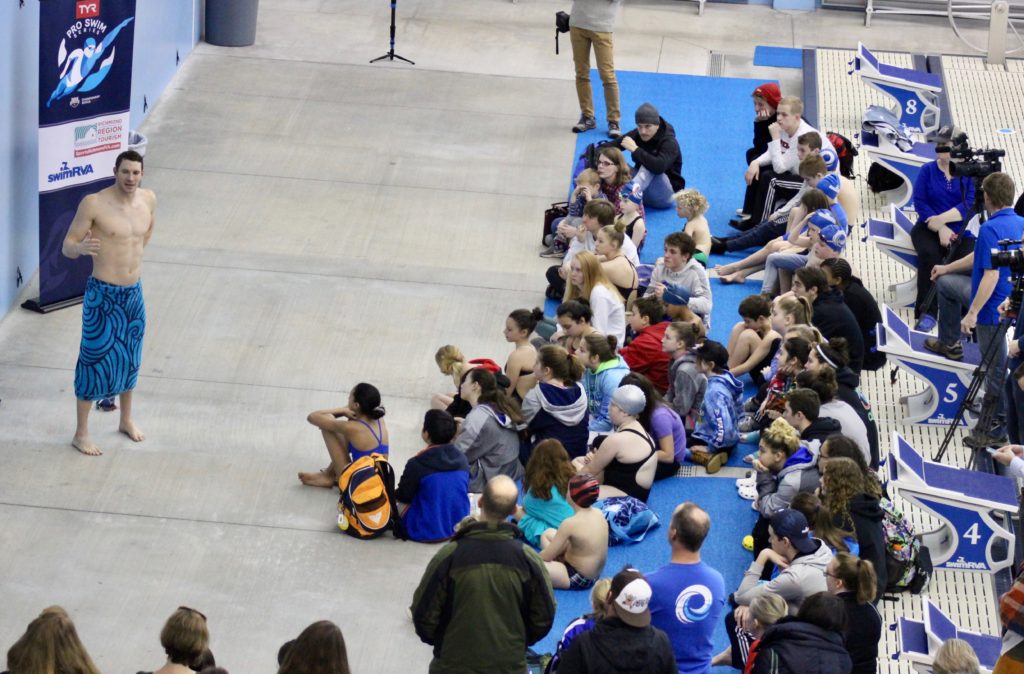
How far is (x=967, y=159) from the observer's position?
1120 centimetres

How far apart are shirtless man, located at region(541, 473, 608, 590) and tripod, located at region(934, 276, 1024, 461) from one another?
101 inches

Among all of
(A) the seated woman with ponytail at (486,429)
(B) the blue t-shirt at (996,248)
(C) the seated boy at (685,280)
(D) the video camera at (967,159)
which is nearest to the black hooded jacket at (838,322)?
(B) the blue t-shirt at (996,248)

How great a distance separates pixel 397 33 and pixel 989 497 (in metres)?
11.4

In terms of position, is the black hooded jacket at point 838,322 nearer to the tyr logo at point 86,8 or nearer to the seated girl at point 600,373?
the seated girl at point 600,373

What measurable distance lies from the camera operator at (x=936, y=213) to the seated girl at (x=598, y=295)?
246 cm

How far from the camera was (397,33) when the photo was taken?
18.0 meters

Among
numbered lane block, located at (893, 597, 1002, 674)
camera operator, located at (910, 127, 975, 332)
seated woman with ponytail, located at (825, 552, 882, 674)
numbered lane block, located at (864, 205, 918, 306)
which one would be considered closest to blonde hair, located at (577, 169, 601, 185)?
numbered lane block, located at (864, 205, 918, 306)

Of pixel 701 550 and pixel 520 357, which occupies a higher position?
pixel 520 357

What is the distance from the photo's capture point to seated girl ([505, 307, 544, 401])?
980 cm

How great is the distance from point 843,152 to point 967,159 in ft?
6.71

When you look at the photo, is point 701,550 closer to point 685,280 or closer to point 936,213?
point 685,280

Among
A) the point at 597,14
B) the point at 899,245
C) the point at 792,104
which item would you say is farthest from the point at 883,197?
the point at 597,14

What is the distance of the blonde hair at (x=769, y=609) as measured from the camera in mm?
6879

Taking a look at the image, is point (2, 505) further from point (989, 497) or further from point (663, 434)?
point (989, 497)
